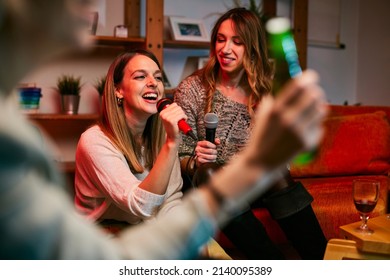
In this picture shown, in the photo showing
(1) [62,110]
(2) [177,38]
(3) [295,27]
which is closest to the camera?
(1) [62,110]

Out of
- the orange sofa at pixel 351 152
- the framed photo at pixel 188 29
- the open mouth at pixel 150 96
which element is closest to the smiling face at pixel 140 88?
the open mouth at pixel 150 96

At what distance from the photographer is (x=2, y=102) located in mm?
488

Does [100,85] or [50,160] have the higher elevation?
[100,85]

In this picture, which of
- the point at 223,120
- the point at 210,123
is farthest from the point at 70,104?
the point at 210,123

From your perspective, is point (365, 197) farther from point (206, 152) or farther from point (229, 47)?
point (229, 47)

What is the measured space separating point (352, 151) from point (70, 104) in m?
A: 1.21

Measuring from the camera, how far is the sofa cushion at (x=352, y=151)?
6.94 ft

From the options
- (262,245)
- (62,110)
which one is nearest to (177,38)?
(62,110)

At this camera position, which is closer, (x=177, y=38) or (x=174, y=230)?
(x=174, y=230)

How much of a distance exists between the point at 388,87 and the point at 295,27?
1.83 feet

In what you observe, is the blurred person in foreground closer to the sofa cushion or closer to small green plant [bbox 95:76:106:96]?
the sofa cushion

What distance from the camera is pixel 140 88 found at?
1.26 meters

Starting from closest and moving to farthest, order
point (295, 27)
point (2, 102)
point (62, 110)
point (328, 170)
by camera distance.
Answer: point (2, 102)
point (328, 170)
point (62, 110)
point (295, 27)

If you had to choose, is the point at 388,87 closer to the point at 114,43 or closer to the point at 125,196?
the point at 114,43
